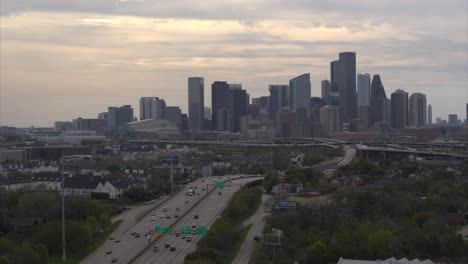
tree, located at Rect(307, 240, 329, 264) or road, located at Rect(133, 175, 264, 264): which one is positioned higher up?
tree, located at Rect(307, 240, 329, 264)

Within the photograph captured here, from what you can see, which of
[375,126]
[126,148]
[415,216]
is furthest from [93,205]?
[375,126]

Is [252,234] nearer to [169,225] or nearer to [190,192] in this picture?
[169,225]

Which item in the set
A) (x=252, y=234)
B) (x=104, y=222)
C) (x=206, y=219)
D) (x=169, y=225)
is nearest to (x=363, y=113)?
(x=206, y=219)

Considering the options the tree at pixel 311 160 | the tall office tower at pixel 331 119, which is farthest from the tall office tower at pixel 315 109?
the tree at pixel 311 160

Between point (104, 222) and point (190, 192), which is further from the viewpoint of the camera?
point (190, 192)

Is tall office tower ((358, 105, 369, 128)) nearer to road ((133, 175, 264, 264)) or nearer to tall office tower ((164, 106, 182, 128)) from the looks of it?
tall office tower ((164, 106, 182, 128))

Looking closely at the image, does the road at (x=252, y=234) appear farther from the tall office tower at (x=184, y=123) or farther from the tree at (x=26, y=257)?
the tall office tower at (x=184, y=123)

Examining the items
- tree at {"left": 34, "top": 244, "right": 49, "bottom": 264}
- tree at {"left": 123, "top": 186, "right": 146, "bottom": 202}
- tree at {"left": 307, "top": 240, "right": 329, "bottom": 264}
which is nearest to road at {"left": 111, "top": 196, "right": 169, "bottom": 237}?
tree at {"left": 123, "top": 186, "right": 146, "bottom": 202}
